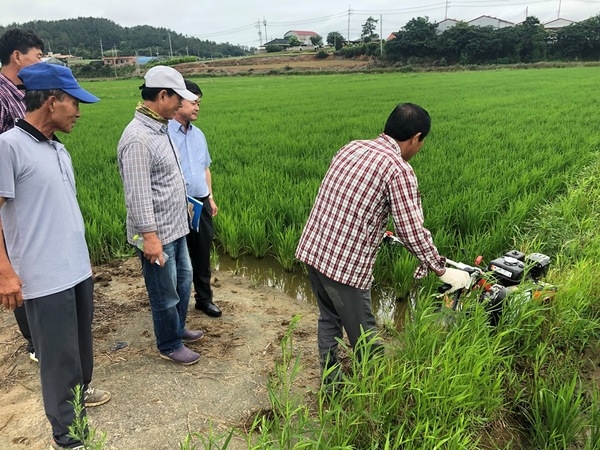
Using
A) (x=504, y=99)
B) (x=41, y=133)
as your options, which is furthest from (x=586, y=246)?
(x=504, y=99)

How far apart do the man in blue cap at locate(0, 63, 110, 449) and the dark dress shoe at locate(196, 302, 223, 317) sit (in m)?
1.29

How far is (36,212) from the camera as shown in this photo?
158 cm

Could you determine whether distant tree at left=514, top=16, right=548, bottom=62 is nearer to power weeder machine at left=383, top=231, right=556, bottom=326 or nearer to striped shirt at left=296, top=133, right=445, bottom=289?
power weeder machine at left=383, top=231, right=556, bottom=326

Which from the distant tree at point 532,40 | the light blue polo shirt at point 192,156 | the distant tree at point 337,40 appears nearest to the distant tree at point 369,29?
the distant tree at point 337,40

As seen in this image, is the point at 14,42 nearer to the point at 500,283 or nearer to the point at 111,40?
the point at 500,283

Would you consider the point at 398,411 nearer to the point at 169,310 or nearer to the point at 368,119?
the point at 169,310

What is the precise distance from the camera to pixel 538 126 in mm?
8758

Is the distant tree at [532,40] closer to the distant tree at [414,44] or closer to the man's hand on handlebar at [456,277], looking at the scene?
the distant tree at [414,44]

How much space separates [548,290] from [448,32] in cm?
4361

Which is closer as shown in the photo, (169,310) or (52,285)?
(52,285)

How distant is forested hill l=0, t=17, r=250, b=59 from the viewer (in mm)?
72250

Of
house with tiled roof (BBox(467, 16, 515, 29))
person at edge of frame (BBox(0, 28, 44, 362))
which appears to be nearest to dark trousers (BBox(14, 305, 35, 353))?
person at edge of frame (BBox(0, 28, 44, 362))

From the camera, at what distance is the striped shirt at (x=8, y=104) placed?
89.1 inches

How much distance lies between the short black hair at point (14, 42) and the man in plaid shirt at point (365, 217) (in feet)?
5.83
